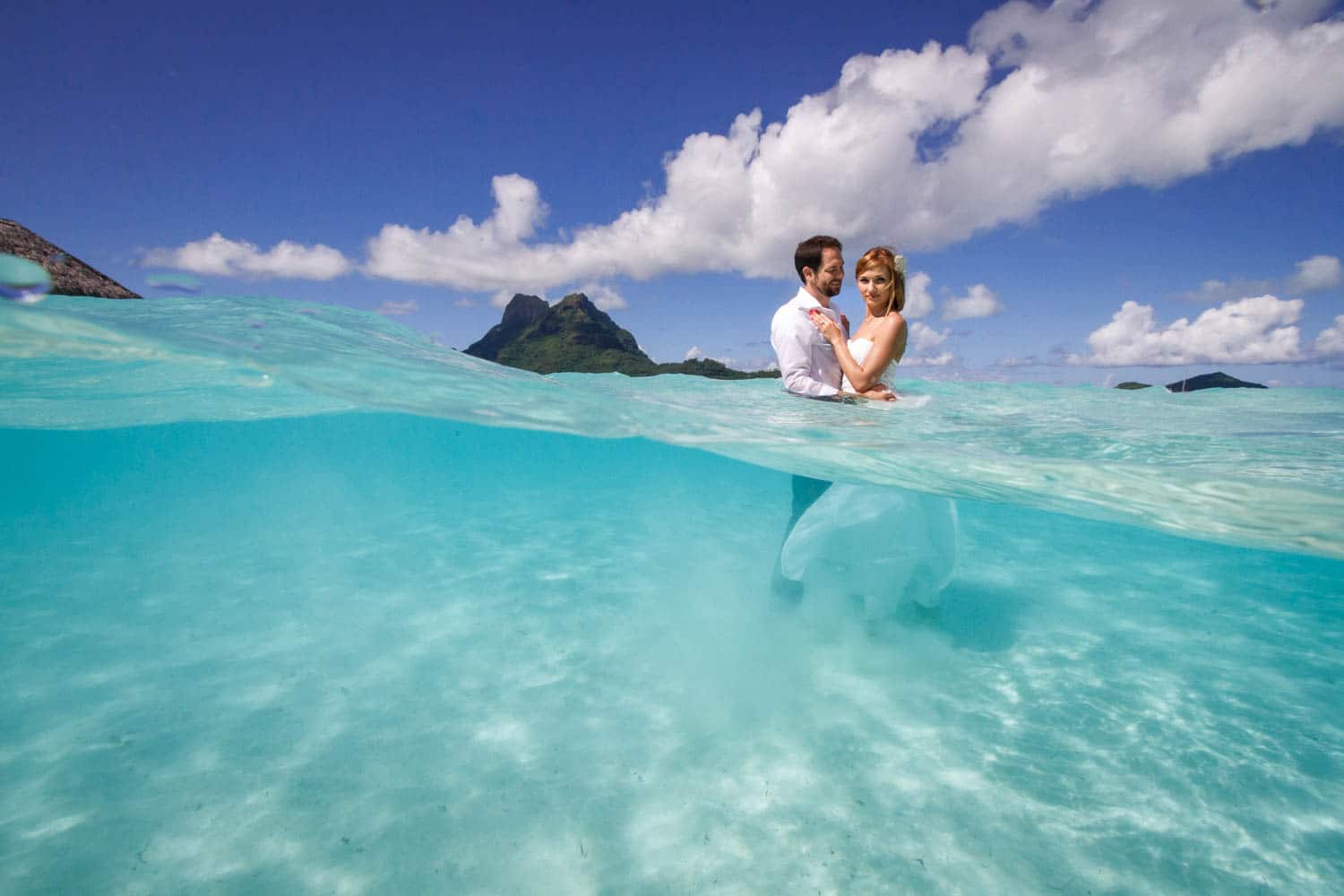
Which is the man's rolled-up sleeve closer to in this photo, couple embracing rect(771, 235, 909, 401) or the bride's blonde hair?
couple embracing rect(771, 235, 909, 401)

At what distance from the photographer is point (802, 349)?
5699 mm

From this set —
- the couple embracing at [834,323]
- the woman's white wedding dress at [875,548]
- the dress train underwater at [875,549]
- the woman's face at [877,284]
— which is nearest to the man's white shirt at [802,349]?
the couple embracing at [834,323]

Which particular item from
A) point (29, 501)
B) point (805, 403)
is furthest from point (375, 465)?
point (805, 403)

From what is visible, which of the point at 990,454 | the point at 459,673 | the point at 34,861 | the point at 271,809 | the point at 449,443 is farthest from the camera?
the point at 449,443

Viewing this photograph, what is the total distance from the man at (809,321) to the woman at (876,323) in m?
0.14

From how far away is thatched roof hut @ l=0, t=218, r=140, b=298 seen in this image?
9867 millimetres

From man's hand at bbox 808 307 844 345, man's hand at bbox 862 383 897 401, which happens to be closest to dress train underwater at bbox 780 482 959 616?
man's hand at bbox 862 383 897 401

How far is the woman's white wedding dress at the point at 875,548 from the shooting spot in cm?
678

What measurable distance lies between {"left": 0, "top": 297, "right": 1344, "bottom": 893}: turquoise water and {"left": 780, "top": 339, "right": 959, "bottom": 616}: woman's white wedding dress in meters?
0.22

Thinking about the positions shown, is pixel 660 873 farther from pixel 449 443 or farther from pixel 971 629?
pixel 449 443

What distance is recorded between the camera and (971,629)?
22.3 feet

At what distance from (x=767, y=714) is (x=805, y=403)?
466 cm

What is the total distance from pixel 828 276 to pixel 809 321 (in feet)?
1.45

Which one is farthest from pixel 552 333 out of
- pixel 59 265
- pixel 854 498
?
pixel 854 498
